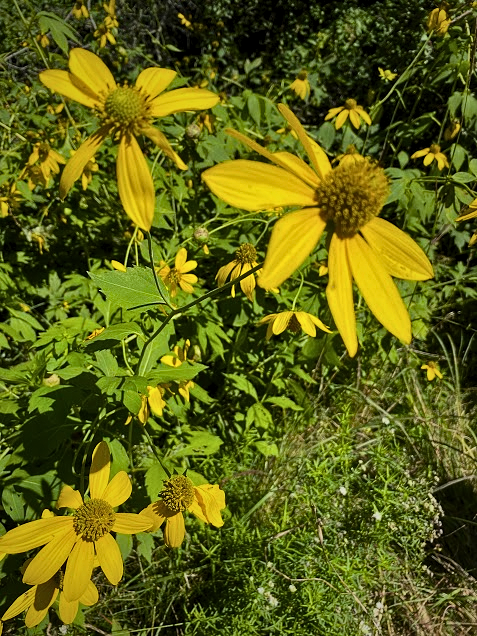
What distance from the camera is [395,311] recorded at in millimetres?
1119

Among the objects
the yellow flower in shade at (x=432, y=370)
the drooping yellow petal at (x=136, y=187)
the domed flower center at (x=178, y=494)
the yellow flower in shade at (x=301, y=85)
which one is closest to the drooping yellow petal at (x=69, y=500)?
the domed flower center at (x=178, y=494)

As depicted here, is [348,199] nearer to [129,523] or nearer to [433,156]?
[129,523]

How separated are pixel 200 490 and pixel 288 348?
1200 millimetres

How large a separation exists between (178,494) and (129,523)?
0.18 meters

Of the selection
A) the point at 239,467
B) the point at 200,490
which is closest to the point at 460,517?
the point at 239,467

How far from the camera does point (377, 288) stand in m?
1.15

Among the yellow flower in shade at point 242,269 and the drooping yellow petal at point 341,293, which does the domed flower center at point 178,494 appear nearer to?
the yellow flower in shade at point 242,269

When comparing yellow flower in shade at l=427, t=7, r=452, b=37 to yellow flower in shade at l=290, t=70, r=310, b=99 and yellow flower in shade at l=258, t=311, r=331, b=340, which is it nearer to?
yellow flower in shade at l=290, t=70, r=310, b=99

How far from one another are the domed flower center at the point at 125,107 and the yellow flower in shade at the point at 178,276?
0.88m

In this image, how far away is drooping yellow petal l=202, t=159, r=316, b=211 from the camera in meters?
0.97

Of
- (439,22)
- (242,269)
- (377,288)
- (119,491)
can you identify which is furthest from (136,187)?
(439,22)

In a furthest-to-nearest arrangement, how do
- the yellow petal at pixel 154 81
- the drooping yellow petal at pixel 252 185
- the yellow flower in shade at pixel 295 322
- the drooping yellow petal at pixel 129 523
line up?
the yellow flower in shade at pixel 295 322 → the drooping yellow petal at pixel 129 523 → the yellow petal at pixel 154 81 → the drooping yellow petal at pixel 252 185

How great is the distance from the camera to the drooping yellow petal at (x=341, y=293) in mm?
1038

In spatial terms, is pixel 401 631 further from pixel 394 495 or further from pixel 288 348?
pixel 288 348
